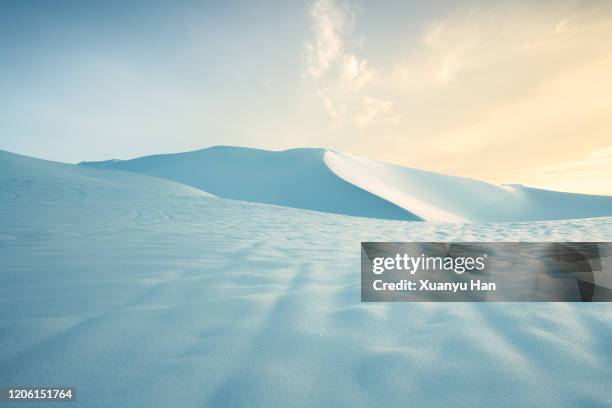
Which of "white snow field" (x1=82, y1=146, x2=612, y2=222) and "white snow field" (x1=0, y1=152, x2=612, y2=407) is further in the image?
"white snow field" (x1=82, y1=146, x2=612, y2=222)

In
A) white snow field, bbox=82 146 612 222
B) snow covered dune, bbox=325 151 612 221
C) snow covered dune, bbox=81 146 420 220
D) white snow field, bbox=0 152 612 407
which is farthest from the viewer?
snow covered dune, bbox=325 151 612 221

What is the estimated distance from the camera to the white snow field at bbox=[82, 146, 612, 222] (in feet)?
60.8

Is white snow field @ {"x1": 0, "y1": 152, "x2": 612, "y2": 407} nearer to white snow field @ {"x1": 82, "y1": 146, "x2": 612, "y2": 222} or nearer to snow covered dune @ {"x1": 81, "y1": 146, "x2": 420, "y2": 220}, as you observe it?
snow covered dune @ {"x1": 81, "y1": 146, "x2": 420, "y2": 220}

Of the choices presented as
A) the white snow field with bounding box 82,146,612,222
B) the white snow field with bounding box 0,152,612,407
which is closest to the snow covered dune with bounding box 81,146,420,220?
the white snow field with bounding box 82,146,612,222

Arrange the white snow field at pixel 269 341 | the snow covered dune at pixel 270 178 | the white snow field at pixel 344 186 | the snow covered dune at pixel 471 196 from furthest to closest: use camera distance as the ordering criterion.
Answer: the snow covered dune at pixel 471 196 < the white snow field at pixel 344 186 < the snow covered dune at pixel 270 178 < the white snow field at pixel 269 341

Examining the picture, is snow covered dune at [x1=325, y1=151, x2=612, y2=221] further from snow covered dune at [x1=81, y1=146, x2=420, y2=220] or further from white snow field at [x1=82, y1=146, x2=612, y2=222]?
snow covered dune at [x1=81, y1=146, x2=420, y2=220]

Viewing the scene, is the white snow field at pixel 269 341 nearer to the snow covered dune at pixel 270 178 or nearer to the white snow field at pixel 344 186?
the snow covered dune at pixel 270 178

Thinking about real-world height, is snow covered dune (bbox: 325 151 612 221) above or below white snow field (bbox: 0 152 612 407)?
above

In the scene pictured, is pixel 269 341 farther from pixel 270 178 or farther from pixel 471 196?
pixel 471 196

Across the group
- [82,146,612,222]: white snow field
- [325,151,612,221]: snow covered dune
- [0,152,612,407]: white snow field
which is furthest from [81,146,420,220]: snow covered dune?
[0,152,612,407]: white snow field

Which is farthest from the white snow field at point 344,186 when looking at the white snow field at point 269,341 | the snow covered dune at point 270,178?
the white snow field at point 269,341

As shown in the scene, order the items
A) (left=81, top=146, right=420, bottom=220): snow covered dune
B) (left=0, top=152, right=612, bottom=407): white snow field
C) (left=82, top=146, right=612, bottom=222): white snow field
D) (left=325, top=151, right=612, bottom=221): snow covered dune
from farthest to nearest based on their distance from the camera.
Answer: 1. (left=325, top=151, right=612, bottom=221): snow covered dune
2. (left=82, top=146, right=612, bottom=222): white snow field
3. (left=81, top=146, right=420, bottom=220): snow covered dune
4. (left=0, top=152, right=612, bottom=407): white snow field

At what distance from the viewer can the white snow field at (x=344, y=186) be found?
60.8ft

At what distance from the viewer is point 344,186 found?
18188 mm
